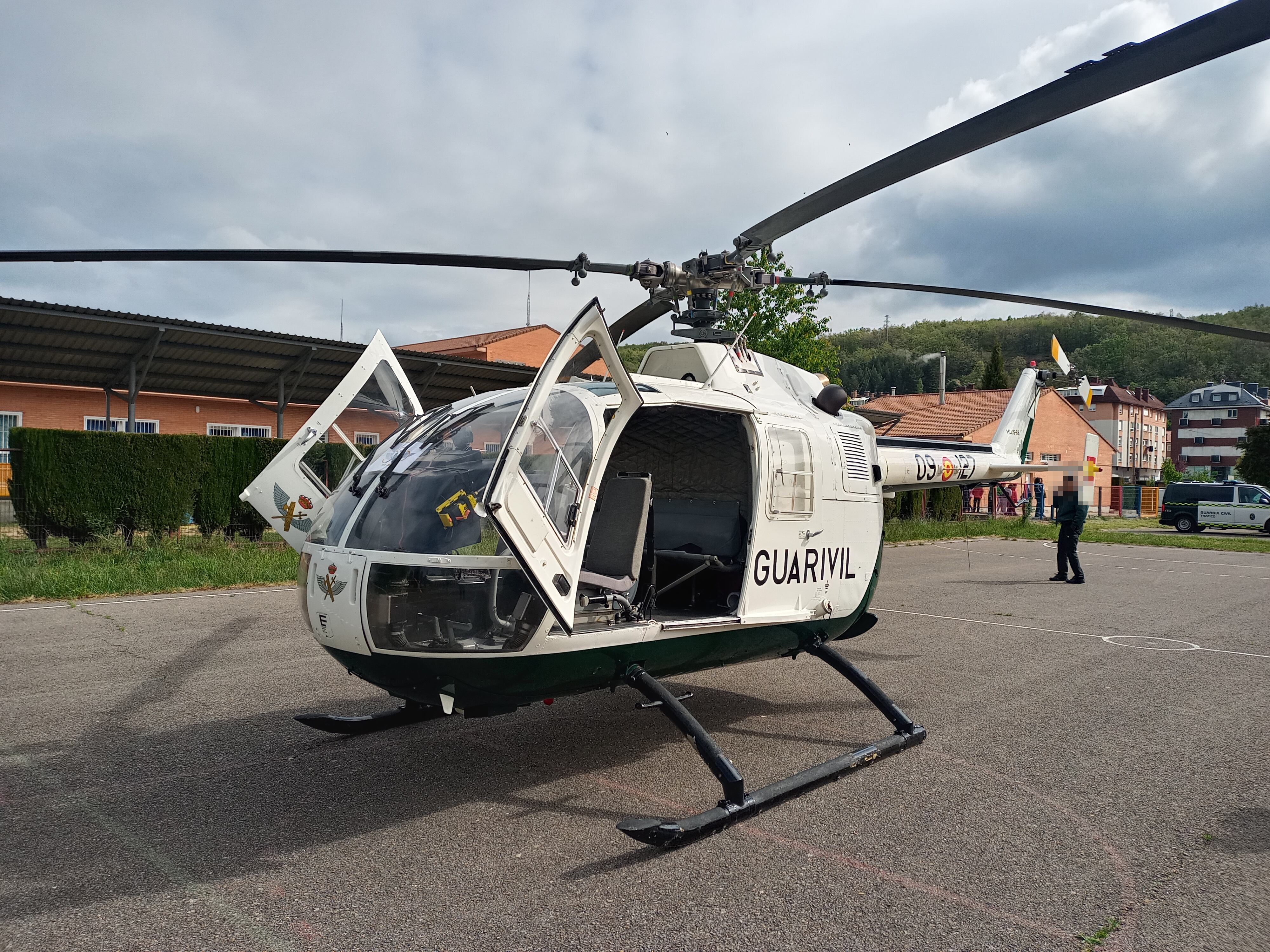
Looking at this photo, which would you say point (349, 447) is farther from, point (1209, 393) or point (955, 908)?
point (1209, 393)

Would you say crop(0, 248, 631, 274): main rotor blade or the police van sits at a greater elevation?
crop(0, 248, 631, 274): main rotor blade

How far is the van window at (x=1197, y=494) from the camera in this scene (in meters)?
35.5

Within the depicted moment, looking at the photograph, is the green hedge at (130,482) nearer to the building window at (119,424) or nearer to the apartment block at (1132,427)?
the building window at (119,424)

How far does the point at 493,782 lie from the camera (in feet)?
16.1

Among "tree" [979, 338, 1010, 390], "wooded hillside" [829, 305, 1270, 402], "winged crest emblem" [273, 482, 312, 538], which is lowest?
"winged crest emblem" [273, 482, 312, 538]

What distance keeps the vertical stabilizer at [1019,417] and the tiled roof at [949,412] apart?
32425 millimetres

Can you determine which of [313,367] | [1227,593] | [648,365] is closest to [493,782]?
[648,365]

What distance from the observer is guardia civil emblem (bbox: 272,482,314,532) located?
5438 mm

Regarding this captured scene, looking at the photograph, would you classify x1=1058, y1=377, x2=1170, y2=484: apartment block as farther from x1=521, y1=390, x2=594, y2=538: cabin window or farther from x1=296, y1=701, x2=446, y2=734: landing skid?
x1=521, y1=390, x2=594, y2=538: cabin window

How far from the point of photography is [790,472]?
569cm

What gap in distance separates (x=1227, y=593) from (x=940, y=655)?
8.80m

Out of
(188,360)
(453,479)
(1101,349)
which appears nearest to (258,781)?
(453,479)

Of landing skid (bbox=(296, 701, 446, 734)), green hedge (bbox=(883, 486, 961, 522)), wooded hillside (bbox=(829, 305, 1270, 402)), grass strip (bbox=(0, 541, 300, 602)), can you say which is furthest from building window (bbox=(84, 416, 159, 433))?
wooded hillside (bbox=(829, 305, 1270, 402))

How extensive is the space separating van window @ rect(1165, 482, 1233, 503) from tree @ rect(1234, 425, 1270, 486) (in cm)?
2900
